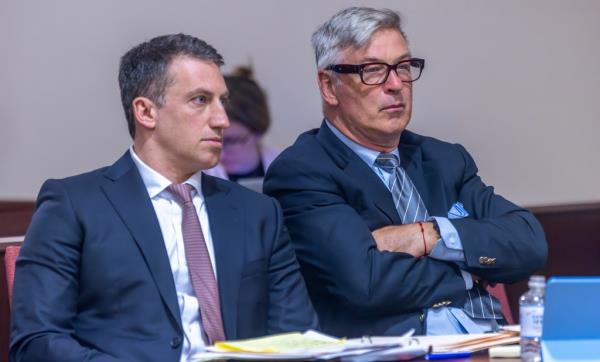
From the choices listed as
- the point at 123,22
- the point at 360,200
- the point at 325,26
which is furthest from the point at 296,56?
the point at 360,200

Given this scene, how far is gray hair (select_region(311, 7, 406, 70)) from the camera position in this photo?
2.95m

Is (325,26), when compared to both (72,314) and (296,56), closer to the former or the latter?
(296,56)

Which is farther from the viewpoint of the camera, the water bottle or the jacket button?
the jacket button

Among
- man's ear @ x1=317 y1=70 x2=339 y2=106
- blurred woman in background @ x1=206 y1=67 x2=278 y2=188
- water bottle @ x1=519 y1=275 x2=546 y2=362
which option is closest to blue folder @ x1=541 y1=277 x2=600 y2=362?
water bottle @ x1=519 y1=275 x2=546 y2=362

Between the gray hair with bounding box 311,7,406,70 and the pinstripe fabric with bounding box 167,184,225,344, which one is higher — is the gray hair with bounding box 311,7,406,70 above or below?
above

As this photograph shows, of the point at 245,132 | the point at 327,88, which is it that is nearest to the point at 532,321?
the point at 327,88

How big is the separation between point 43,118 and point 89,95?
0.57 feet

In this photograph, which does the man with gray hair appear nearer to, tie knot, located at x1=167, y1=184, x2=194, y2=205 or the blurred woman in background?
tie knot, located at x1=167, y1=184, x2=194, y2=205

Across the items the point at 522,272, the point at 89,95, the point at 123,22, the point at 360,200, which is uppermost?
the point at 123,22

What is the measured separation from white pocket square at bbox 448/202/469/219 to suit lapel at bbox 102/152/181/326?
35.9 inches

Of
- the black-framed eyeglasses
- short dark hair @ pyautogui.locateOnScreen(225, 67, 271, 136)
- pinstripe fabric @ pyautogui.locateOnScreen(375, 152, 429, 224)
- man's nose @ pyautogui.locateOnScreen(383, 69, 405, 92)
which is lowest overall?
pinstripe fabric @ pyautogui.locateOnScreen(375, 152, 429, 224)

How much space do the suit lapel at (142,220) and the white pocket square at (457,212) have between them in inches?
35.9

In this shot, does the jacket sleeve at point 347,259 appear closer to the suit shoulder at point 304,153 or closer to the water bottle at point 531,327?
the suit shoulder at point 304,153

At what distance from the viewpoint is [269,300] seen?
2648mm
